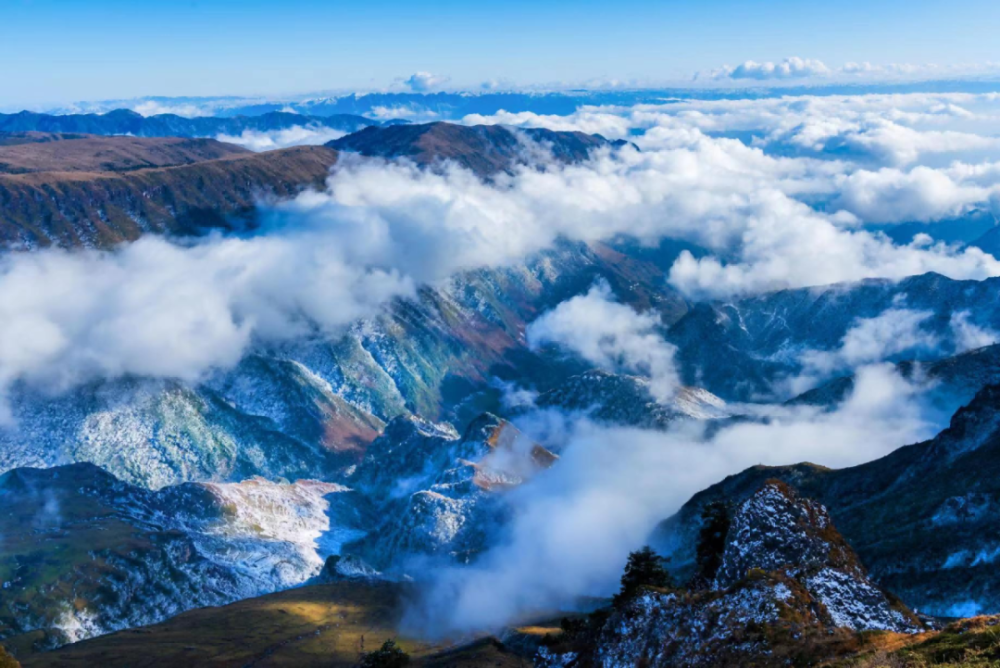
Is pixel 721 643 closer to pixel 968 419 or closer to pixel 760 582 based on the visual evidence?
pixel 760 582

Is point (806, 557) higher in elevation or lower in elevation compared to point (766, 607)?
lower

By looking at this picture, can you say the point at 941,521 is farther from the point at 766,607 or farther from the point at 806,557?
the point at 766,607

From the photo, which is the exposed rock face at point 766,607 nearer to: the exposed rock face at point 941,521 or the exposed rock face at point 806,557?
the exposed rock face at point 806,557

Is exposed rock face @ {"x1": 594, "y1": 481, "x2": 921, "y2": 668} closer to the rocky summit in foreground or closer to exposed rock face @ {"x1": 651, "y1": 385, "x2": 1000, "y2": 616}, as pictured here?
the rocky summit in foreground

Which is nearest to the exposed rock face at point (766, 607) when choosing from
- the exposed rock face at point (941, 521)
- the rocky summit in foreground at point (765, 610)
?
the rocky summit in foreground at point (765, 610)

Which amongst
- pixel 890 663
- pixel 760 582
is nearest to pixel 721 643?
pixel 760 582

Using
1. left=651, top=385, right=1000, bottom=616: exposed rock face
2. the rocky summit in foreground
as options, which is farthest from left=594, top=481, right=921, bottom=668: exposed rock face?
left=651, top=385, right=1000, bottom=616: exposed rock face

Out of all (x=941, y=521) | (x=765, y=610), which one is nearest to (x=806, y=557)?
(x=765, y=610)
